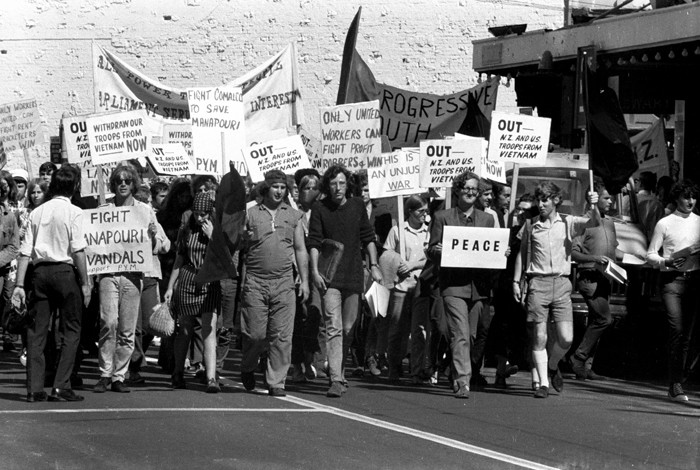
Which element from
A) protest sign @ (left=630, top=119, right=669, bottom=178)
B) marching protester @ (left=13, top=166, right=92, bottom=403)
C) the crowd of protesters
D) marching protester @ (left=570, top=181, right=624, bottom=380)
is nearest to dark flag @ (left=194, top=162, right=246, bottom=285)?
the crowd of protesters

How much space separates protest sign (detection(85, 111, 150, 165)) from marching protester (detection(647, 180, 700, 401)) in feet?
16.1

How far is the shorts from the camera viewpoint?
406 inches

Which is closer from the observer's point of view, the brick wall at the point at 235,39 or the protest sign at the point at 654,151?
the protest sign at the point at 654,151

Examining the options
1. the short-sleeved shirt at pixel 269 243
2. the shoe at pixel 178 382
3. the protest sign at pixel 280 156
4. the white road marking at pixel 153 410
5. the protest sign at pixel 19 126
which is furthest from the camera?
the protest sign at pixel 19 126

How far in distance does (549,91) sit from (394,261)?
7.89m

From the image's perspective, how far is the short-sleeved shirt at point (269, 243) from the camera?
9.97 metres

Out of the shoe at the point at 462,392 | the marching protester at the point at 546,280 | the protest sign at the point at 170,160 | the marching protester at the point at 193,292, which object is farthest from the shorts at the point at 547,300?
the protest sign at the point at 170,160

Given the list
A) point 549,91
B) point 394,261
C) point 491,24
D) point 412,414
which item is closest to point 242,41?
point 491,24

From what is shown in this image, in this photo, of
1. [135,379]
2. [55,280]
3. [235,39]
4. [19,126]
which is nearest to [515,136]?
[135,379]

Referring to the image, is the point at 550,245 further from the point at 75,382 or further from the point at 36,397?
the point at 36,397

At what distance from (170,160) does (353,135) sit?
184 inches

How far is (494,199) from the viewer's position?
1291cm

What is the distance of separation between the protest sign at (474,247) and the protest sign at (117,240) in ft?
7.88

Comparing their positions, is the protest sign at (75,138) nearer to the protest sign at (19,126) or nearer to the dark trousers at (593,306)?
the protest sign at (19,126)
